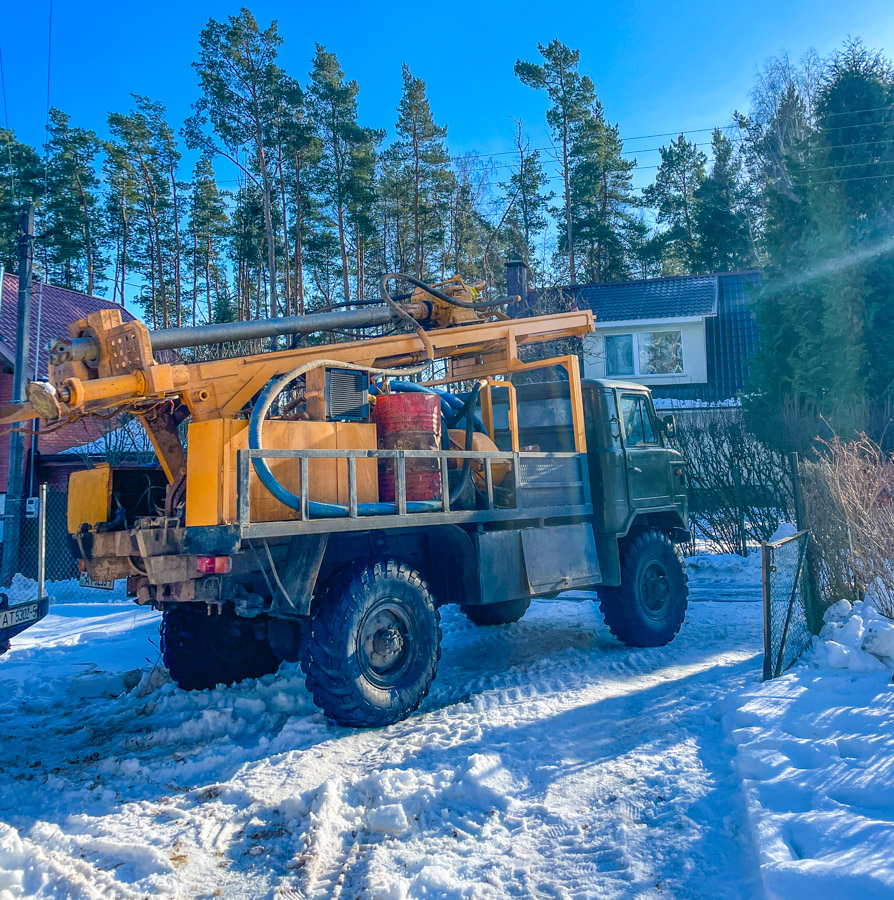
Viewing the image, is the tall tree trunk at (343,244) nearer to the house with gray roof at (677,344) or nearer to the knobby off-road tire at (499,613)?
the house with gray roof at (677,344)

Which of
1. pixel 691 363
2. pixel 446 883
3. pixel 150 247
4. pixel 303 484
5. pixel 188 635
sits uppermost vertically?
pixel 150 247

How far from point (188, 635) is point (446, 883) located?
378 cm

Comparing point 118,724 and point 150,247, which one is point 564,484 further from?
point 150,247

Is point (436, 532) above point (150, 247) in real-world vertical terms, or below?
below

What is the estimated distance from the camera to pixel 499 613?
8.79 metres

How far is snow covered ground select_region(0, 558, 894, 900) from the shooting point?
329 centimetres

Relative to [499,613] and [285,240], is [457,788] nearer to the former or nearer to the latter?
[499,613]

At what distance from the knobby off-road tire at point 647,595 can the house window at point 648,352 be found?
58.8ft

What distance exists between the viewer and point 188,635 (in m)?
6.34

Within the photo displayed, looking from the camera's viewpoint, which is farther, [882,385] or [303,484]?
[882,385]

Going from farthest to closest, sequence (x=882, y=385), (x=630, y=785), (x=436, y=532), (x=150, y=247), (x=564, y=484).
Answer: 1. (x=150, y=247)
2. (x=882, y=385)
3. (x=564, y=484)
4. (x=436, y=532)
5. (x=630, y=785)

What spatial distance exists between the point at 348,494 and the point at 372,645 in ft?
3.56

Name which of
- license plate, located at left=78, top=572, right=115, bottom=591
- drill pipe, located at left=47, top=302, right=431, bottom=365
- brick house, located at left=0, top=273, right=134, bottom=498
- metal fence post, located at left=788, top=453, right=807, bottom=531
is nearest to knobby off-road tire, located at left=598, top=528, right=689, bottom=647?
metal fence post, located at left=788, top=453, right=807, bottom=531

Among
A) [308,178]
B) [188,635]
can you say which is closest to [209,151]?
[308,178]
